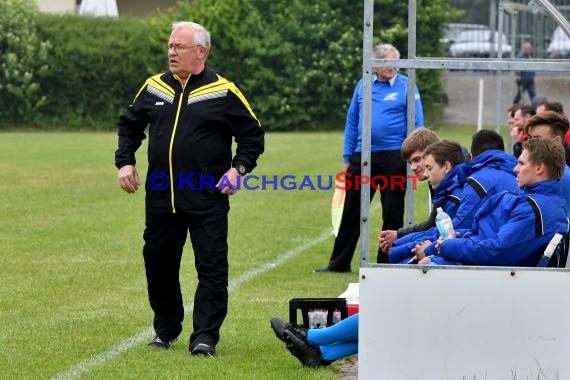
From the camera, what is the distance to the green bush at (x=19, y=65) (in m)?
42.6

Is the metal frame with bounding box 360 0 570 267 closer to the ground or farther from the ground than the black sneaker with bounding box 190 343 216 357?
farther from the ground

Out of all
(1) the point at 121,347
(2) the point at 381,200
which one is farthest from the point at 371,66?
(2) the point at 381,200

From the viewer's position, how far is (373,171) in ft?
38.8

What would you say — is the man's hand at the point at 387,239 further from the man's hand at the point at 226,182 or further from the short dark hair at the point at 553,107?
the short dark hair at the point at 553,107

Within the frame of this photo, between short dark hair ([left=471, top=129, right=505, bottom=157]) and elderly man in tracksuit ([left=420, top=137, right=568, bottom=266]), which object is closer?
elderly man in tracksuit ([left=420, top=137, right=568, bottom=266])

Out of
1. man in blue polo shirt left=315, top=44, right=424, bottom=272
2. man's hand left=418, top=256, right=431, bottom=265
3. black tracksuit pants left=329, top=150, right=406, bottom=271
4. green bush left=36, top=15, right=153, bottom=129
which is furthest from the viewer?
green bush left=36, top=15, right=153, bottom=129

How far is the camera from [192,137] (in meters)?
8.09

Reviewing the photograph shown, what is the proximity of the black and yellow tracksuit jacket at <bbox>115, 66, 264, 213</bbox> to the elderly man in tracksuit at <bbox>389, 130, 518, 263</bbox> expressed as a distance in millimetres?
1180

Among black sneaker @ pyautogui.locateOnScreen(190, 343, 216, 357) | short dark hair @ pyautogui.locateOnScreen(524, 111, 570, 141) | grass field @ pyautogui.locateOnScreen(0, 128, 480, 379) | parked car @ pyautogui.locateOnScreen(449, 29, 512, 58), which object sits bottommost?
grass field @ pyautogui.locateOnScreen(0, 128, 480, 379)

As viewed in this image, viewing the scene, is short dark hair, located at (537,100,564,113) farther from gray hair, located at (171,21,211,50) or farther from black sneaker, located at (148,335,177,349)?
black sneaker, located at (148,335,177,349)

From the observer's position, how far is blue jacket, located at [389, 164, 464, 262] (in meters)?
7.51

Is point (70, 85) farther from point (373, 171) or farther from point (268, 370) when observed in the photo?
point (268, 370)

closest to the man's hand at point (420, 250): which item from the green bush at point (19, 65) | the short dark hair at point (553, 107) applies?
the short dark hair at point (553, 107)

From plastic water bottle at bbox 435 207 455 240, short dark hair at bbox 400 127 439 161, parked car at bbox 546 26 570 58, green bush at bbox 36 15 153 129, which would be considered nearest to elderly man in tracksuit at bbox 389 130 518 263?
plastic water bottle at bbox 435 207 455 240
